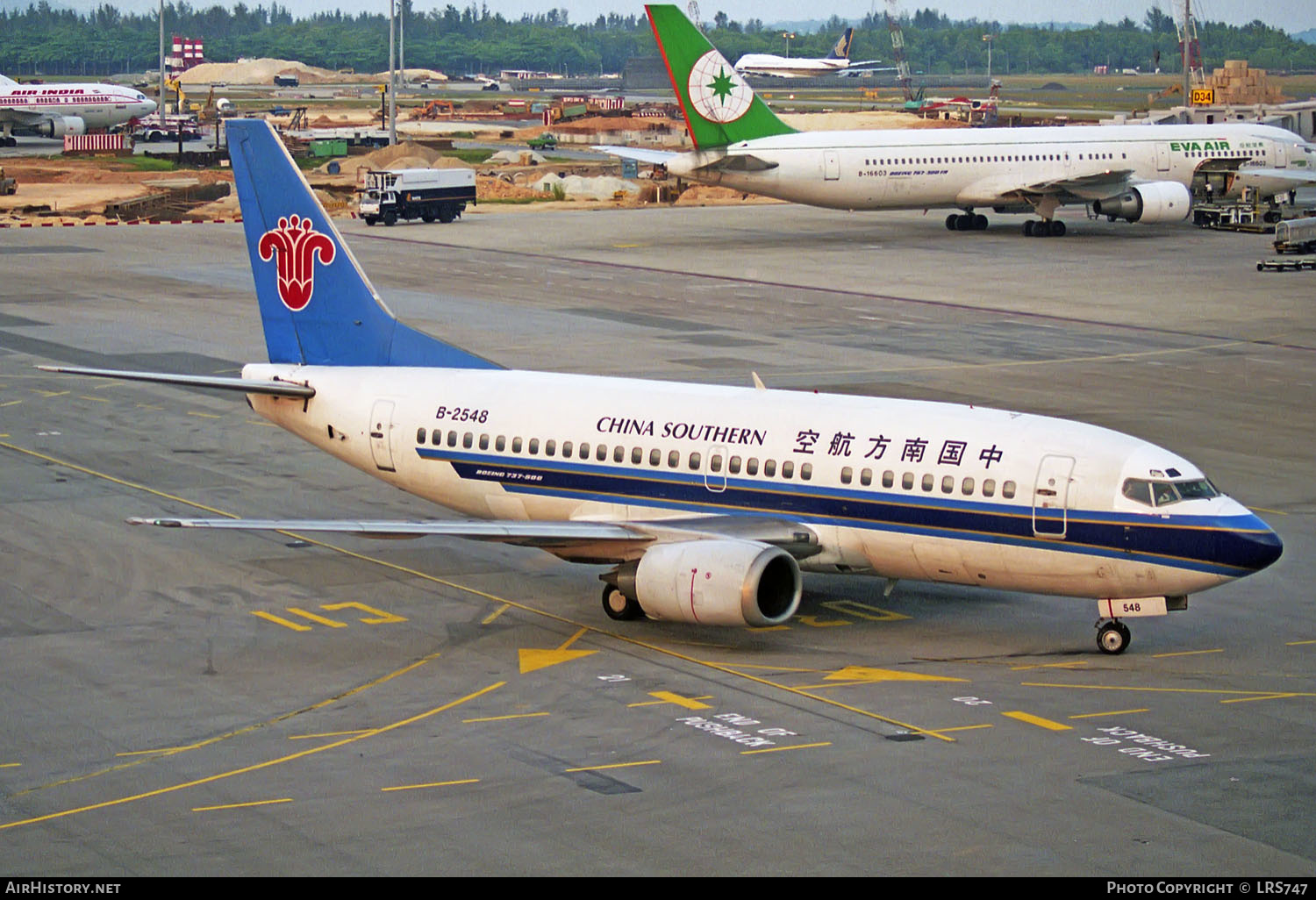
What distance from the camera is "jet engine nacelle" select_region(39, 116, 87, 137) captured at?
563ft

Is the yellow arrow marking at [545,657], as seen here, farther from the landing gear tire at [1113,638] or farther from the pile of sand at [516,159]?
the pile of sand at [516,159]

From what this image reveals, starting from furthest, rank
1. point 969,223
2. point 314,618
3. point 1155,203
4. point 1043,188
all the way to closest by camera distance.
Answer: point 969,223 < point 1155,203 < point 1043,188 < point 314,618

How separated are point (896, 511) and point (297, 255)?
1455cm

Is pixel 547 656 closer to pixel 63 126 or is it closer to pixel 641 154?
pixel 641 154

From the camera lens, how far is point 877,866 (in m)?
20.3

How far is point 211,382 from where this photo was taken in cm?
3500

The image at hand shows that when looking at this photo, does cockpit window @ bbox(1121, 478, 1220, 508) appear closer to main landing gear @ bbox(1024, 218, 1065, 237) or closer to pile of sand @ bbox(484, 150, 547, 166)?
main landing gear @ bbox(1024, 218, 1065, 237)

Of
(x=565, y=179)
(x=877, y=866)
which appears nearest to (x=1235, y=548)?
(x=877, y=866)

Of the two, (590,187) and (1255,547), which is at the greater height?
(590,187)

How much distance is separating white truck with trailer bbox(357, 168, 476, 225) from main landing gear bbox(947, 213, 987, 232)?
30.3m

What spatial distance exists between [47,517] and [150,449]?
774 centimetres

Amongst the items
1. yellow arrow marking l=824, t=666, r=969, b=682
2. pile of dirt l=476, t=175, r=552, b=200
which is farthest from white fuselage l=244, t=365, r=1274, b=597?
pile of dirt l=476, t=175, r=552, b=200

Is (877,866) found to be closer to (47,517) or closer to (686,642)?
(686,642)

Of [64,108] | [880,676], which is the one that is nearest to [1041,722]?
[880,676]
